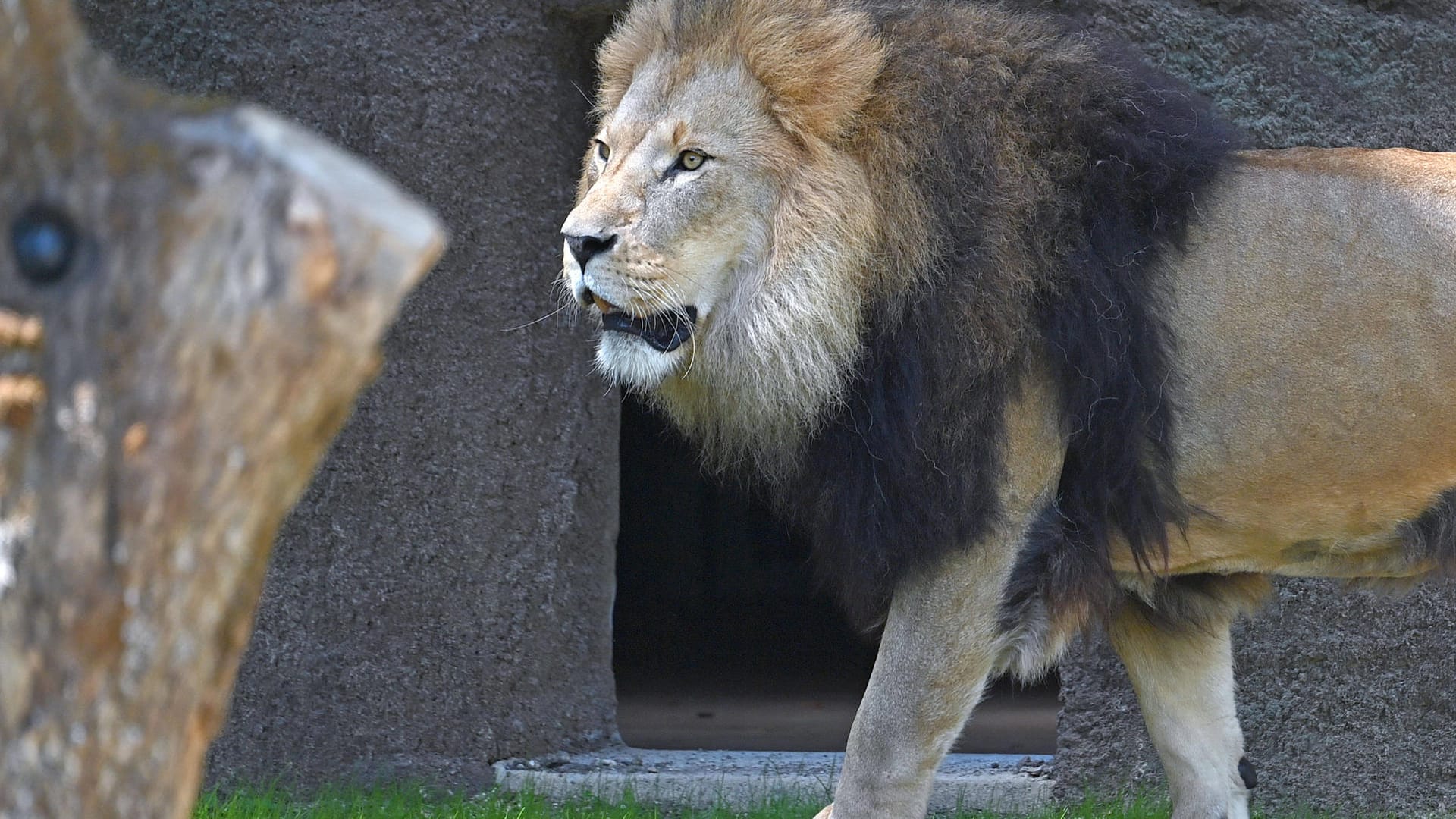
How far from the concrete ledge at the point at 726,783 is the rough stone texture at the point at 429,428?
16 centimetres

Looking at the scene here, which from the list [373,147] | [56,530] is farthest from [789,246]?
[56,530]

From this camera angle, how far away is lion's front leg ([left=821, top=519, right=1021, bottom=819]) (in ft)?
10.7

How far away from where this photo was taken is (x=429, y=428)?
4.85m

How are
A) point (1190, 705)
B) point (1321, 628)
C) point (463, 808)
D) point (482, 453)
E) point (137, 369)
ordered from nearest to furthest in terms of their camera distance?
point (137, 369) < point (1190, 705) < point (463, 808) < point (1321, 628) < point (482, 453)

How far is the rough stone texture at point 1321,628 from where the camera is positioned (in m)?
4.66

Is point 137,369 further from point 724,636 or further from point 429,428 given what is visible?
point 724,636

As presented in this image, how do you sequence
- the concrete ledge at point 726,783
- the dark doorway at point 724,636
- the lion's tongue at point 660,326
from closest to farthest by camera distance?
the lion's tongue at point 660,326
the concrete ledge at point 726,783
the dark doorway at point 724,636

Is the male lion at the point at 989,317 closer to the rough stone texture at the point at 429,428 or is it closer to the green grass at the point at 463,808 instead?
the green grass at the point at 463,808

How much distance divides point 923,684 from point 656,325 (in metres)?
1.02

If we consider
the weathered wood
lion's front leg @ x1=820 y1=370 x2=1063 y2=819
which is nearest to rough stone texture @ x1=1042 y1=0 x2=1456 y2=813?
lion's front leg @ x1=820 y1=370 x2=1063 y2=819

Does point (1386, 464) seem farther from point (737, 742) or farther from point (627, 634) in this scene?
point (627, 634)

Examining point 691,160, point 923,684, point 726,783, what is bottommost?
point 726,783

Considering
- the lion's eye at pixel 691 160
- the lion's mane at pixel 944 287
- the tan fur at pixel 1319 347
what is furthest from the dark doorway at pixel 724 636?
the lion's eye at pixel 691 160

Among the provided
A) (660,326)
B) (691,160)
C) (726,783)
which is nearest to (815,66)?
(691,160)
